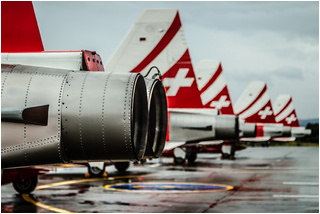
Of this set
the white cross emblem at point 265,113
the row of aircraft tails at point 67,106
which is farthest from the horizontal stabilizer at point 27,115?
the white cross emblem at point 265,113

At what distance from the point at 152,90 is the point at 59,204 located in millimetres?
9022

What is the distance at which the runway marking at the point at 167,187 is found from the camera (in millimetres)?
18734

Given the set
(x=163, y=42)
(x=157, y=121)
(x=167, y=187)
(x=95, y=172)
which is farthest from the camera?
(x=95, y=172)

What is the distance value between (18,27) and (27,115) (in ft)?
6.08

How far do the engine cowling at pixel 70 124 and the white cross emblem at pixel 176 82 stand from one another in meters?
12.2

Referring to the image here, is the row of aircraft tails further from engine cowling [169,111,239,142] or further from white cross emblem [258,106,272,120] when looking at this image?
white cross emblem [258,106,272,120]

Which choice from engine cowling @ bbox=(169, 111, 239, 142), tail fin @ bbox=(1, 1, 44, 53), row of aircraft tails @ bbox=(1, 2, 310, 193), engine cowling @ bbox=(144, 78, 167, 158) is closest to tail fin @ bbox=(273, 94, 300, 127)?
engine cowling @ bbox=(169, 111, 239, 142)

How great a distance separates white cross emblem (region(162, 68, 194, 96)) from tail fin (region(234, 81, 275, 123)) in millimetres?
30629

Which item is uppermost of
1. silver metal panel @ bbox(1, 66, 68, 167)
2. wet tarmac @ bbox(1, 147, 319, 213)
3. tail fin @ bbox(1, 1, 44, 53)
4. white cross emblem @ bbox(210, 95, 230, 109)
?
white cross emblem @ bbox(210, 95, 230, 109)

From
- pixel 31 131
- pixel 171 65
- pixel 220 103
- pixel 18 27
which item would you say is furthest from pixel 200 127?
pixel 220 103

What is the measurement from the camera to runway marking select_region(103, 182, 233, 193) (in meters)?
18.7

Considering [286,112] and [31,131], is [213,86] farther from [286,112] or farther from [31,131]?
Answer: [286,112]

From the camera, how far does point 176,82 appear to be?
18.8 metres

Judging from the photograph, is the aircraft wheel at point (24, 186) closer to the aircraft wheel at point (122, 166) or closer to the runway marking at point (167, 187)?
the runway marking at point (167, 187)
